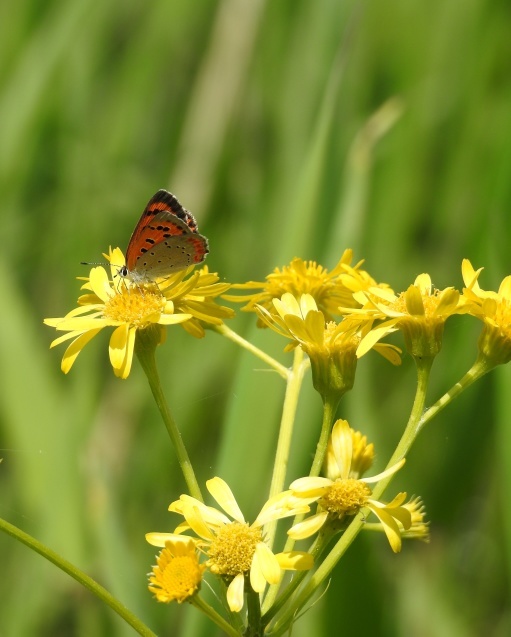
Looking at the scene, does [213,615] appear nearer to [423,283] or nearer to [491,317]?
[491,317]

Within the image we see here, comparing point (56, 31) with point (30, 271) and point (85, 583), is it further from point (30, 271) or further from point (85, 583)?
point (85, 583)

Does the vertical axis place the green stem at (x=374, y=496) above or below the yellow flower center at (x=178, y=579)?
above

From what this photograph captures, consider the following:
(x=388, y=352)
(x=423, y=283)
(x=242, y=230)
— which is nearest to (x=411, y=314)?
(x=388, y=352)

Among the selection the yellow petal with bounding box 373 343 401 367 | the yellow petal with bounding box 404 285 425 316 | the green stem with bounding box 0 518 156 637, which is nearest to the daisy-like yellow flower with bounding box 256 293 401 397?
the yellow petal with bounding box 373 343 401 367

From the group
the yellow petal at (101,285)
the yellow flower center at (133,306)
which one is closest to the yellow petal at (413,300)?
the yellow flower center at (133,306)

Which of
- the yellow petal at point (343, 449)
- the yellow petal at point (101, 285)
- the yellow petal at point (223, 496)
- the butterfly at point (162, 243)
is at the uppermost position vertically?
the butterfly at point (162, 243)

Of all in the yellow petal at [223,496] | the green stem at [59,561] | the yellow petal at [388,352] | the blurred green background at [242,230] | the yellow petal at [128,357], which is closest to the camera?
the green stem at [59,561]

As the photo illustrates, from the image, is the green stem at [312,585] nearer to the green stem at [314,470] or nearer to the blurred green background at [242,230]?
the green stem at [314,470]
